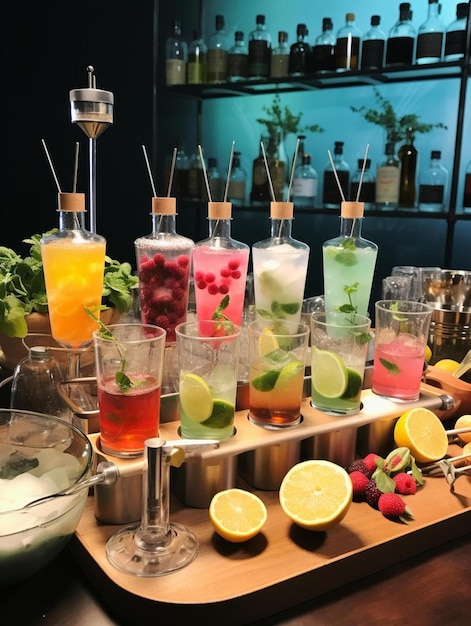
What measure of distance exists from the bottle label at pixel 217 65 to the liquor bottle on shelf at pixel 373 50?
797 millimetres

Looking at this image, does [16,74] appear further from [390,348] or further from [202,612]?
[202,612]

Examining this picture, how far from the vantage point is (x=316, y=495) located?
93 centimetres

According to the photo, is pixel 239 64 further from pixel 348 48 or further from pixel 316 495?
pixel 316 495

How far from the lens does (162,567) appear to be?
2.75 feet

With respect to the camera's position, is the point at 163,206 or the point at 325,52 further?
the point at 325,52

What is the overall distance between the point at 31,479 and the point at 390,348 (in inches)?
27.0

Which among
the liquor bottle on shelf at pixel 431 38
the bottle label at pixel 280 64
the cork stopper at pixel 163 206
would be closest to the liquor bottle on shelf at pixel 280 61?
the bottle label at pixel 280 64

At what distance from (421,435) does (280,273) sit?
0.38 metres

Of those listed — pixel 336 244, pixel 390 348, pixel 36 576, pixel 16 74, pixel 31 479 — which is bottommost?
pixel 36 576

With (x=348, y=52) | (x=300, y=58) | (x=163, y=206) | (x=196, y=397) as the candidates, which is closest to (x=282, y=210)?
(x=163, y=206)

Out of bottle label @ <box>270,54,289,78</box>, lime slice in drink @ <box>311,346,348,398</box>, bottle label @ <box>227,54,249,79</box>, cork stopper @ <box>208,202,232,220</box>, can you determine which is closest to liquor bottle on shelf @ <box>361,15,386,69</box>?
bottle label @ <box>270,54,289,78</box>

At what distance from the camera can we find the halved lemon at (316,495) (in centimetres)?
90

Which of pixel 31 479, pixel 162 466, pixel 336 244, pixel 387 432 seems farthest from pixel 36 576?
pixel 336 244

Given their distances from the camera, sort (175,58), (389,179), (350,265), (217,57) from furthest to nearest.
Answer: (175,58) → (217,57) → (389,179) → (350,265)
